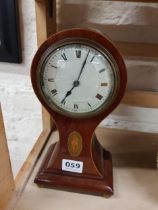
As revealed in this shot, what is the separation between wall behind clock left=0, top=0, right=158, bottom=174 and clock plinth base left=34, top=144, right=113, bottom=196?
0.90 ft

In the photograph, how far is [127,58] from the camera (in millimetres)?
752

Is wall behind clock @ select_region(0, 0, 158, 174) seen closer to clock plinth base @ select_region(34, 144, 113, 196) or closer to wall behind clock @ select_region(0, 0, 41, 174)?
wall behind clock @ select_region(0, 0, 41, 174)

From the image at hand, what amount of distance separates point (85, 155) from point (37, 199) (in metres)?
0.11

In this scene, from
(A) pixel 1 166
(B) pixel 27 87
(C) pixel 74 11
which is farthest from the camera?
(B) pixel 27 87

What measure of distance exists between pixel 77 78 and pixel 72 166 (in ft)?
0.55

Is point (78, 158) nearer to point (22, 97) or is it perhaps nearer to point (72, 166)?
point (72, 166)

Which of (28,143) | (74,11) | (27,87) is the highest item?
(74,11)

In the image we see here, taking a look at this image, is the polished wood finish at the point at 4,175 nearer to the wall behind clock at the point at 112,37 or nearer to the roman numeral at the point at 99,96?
the roman numeral at the point at 99,96

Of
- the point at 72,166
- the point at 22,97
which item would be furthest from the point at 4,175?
the point at 22,97

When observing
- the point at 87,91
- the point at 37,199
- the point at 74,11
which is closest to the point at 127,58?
the point at 74,11

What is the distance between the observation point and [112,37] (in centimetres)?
74

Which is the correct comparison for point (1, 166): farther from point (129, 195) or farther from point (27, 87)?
point (27, 87)

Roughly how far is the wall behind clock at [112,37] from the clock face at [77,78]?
26 centimetres

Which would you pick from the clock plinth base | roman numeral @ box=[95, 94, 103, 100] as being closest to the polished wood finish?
the clock plinth base
